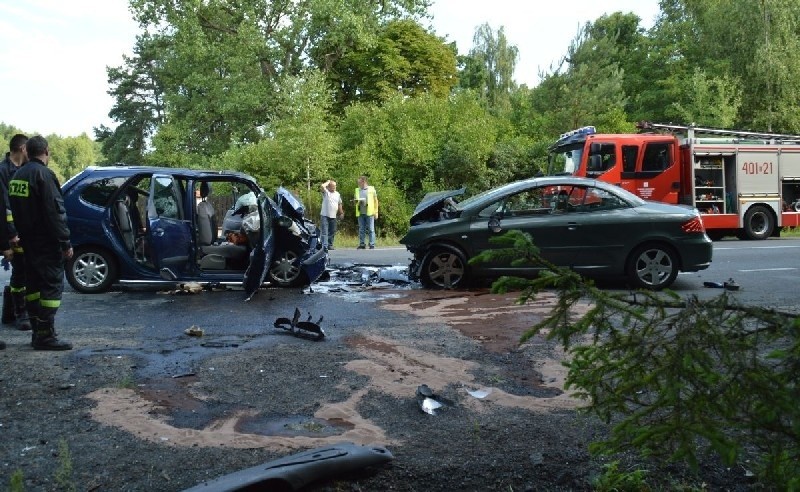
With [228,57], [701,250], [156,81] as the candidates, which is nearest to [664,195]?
[701,250]

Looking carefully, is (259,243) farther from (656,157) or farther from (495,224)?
(656,157)

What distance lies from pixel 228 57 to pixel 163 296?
A: 88.1ft

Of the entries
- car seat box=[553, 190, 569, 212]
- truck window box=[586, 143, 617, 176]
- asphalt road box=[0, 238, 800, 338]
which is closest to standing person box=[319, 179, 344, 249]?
asphalt road box=[0, 238, 800, 338]

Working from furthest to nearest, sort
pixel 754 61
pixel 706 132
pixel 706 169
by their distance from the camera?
pixel 754 61, pixel 706 132, pixel 706 169

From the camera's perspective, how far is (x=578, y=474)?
4027 mm

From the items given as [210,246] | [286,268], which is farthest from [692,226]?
[210,246]

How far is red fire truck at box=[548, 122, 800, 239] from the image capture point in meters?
18.2

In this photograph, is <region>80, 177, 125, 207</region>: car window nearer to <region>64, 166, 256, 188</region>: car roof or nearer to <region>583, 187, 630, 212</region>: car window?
<region>64, 166, 256, 188</region>: car roof

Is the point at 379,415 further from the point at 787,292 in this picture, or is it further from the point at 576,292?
the point at 787,292

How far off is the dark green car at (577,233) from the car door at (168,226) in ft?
10.4

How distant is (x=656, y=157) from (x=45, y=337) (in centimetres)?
1569

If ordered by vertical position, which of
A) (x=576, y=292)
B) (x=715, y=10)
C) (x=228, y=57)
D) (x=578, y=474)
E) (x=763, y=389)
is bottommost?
(x=578, y=474)

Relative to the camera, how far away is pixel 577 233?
34.2ft

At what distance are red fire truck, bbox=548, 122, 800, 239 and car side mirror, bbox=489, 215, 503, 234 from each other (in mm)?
8104
